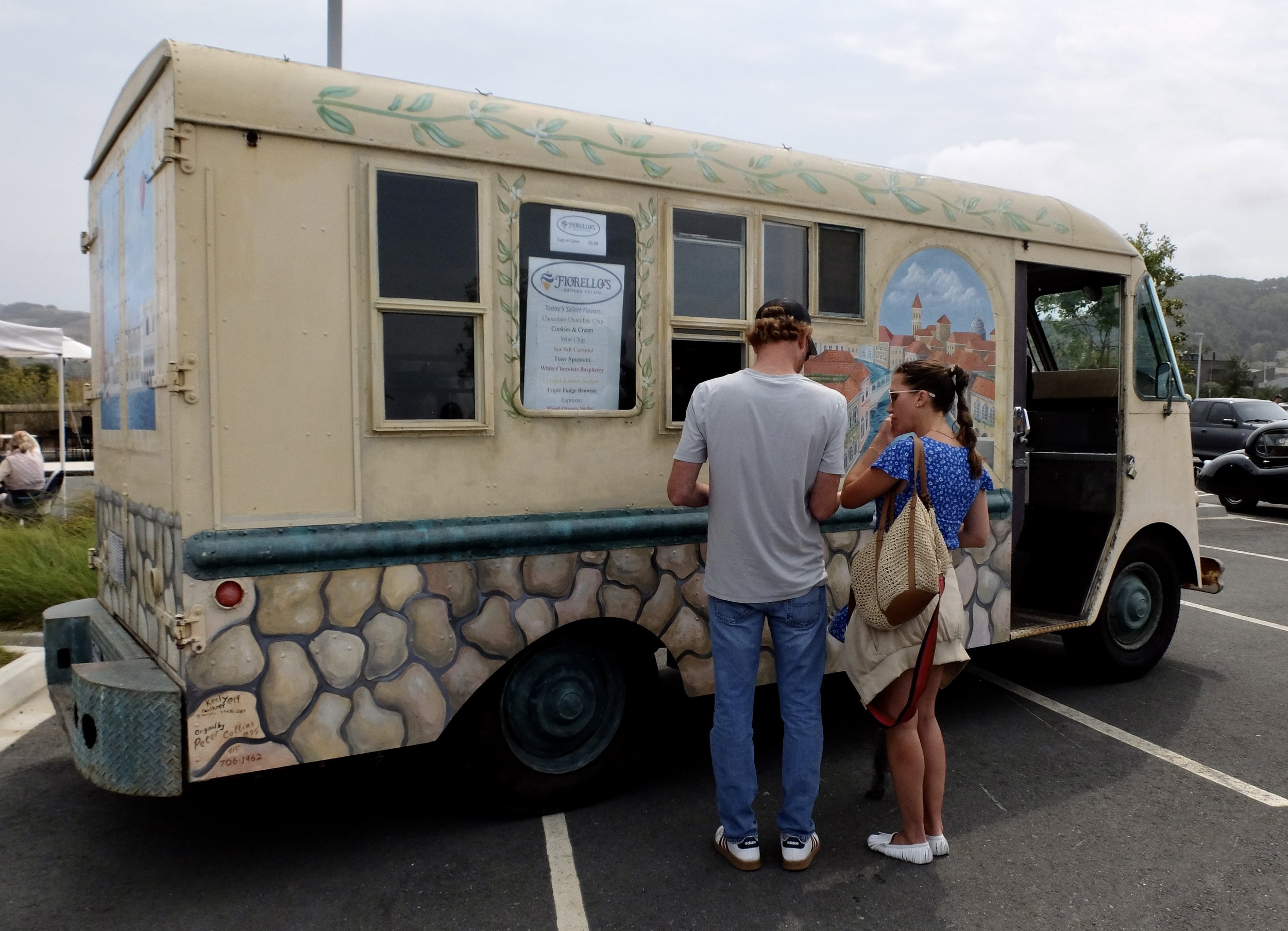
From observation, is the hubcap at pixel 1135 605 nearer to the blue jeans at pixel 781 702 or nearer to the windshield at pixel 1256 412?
the blue jeans at pixel 781 702

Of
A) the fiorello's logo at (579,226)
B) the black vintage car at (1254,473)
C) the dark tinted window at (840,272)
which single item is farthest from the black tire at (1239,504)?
the fiorello's logo at (579,226)

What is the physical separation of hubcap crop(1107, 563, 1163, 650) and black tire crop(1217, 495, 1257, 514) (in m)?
10.7

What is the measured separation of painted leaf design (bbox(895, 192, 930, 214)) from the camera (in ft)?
14.1

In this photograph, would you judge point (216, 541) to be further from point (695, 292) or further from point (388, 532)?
point (695, 292)

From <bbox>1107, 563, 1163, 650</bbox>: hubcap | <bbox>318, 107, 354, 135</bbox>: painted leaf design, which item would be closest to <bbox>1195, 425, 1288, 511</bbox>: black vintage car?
<bbox>1107, 563, 1163, 650</bbox>: hubcap

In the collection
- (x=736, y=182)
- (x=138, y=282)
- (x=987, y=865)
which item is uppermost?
(x=736, y=182)

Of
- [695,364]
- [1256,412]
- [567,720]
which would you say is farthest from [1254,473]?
[567,720]

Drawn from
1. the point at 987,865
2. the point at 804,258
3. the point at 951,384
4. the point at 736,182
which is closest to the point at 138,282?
the point at 736,182

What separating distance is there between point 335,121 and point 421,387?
3.01 ft

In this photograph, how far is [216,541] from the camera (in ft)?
9.61

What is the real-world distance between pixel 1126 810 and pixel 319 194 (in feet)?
12.6

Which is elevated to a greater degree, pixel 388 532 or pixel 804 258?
pixel 804 258

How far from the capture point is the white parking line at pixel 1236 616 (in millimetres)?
6938

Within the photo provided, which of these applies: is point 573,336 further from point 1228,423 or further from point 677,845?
point 1228,423
